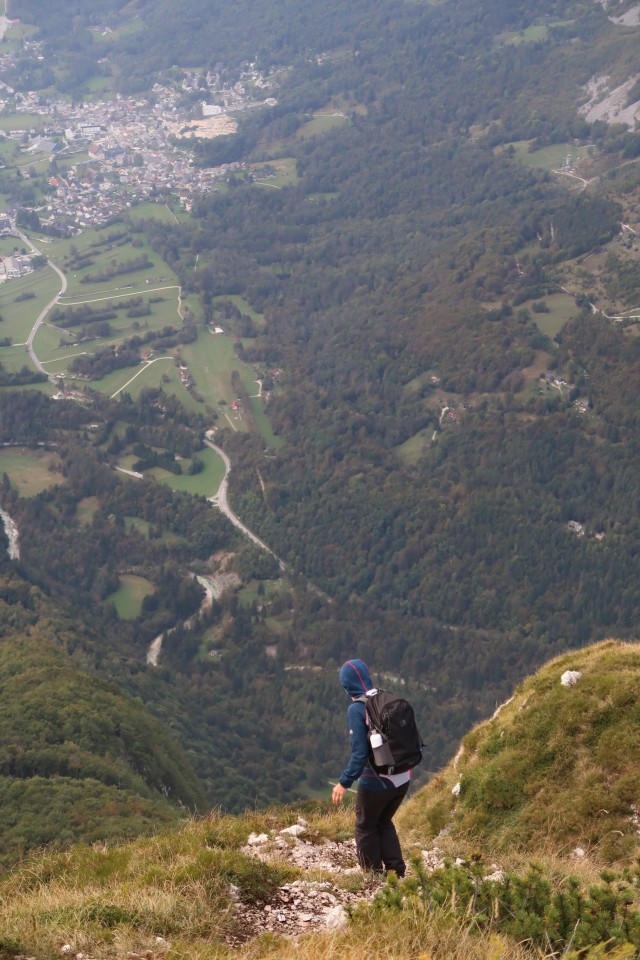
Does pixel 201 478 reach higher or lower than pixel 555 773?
lower

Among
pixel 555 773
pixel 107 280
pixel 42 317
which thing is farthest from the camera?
pixel 107 280

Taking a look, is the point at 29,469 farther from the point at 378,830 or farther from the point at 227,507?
the point at 378,830

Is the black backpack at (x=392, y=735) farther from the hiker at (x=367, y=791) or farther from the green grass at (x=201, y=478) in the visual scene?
the green grass at (x=201, y=478)

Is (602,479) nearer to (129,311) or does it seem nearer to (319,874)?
(129,311)

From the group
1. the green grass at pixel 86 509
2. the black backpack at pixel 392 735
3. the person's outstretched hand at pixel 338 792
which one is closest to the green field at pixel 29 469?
the green grass at pixel 86 509

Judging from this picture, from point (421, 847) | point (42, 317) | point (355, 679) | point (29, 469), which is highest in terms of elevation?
point (355, 679)

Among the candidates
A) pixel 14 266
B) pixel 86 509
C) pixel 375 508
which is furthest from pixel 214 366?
pixel 14 266

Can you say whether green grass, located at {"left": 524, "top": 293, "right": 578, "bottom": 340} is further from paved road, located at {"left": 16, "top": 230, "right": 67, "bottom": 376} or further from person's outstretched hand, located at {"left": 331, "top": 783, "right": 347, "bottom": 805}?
person's outstretched hand, located at {"left": 331, "top": 783, "right": 347, "bottom": 805}
